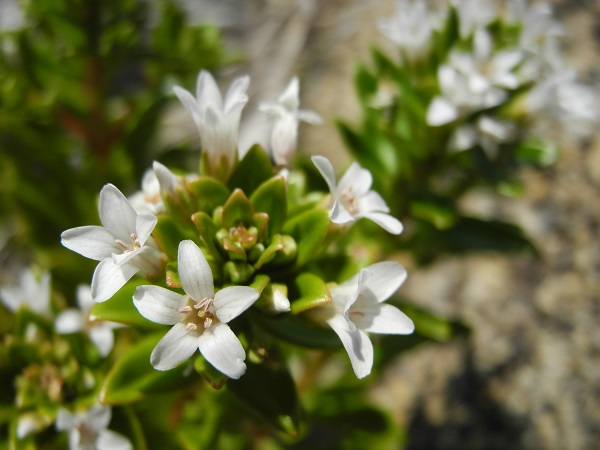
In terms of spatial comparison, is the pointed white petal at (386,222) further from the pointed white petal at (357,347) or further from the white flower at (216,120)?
the white flower at (216,120)

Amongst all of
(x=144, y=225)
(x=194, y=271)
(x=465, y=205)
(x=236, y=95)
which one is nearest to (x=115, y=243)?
(x=144, y=225)

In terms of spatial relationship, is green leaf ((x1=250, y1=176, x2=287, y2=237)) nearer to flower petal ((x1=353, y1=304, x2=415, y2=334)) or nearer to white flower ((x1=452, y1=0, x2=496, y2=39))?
flower petal ((x1=353, y1=304, x2=415, y2=334))

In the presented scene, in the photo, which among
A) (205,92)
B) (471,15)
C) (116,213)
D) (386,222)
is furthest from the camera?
(471,15)

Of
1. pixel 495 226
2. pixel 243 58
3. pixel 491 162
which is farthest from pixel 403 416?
pixel 243 58

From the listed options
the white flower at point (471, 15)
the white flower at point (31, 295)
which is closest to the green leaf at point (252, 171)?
the white flower at point (31, 295)

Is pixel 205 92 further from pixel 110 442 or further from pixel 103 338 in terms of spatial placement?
pixel 110 442

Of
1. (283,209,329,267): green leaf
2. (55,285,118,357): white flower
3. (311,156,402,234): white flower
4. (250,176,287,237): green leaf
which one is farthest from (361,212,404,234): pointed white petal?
(55,285,118,357): white flower

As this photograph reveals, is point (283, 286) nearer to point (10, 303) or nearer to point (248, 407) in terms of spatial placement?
point (248, 407)
